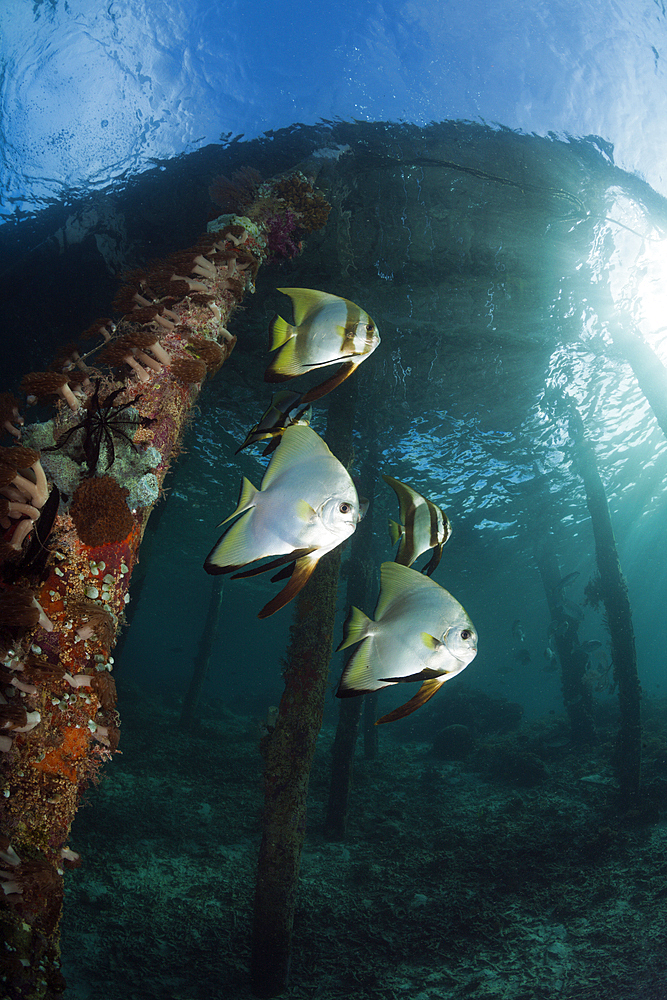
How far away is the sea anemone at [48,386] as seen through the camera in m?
2.74

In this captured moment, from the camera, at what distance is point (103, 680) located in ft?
7.95

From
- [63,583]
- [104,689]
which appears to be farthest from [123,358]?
[104,689]

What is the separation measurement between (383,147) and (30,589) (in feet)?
25.6

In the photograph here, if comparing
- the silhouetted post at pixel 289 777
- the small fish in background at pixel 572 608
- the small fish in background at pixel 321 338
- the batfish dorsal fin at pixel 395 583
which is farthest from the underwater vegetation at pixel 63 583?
the small fish in background at pixel 572 608

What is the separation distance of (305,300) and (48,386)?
1767 mm

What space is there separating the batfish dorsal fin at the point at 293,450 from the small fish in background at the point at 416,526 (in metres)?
0.49

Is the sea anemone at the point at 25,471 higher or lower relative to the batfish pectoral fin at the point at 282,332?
lower

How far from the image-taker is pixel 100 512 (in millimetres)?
2525

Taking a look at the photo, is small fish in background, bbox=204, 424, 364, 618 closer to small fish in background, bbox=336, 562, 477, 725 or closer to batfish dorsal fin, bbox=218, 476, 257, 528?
batfish dorsal fin, bbox=218, 476, 257, 528

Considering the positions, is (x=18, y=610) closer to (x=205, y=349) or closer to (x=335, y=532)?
(x=335, y=532)

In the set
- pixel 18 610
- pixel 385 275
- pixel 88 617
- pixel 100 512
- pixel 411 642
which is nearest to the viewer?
pixel 411 642

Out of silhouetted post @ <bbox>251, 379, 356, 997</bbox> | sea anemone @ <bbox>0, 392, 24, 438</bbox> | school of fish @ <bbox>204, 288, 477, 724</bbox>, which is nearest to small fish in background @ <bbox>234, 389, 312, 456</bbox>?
school of fish @ <bbox>204, 288, 477, 724</bbox>

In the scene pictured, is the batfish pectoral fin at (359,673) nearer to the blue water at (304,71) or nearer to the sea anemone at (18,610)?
the sea anemone at (18,610)

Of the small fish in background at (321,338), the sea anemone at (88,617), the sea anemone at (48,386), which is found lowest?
the sea anemone at (88,617)
